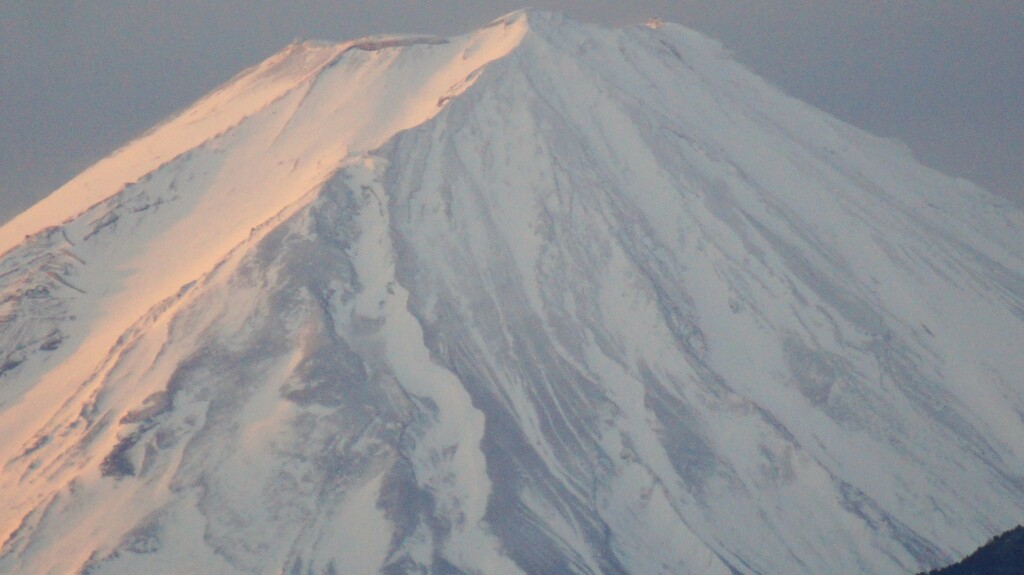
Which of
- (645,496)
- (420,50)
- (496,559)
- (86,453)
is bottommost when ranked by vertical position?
(86,453)

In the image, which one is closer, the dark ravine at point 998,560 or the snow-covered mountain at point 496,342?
the dark ravine at point 998,560

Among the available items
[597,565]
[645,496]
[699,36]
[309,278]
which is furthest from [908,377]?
[699,36]

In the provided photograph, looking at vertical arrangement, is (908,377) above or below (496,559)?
above

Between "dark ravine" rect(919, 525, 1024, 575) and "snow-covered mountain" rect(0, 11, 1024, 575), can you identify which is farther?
"snow-covered mountain" rect(0, 11, 1024, 575)

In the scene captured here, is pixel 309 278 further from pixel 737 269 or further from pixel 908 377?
pixel 908 377

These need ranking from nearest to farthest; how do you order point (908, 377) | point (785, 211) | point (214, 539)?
point (214, 539) → point (908, 377) → point (785, 211)

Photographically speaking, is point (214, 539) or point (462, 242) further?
point (462, 242)

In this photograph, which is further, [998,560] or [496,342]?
[496,342]

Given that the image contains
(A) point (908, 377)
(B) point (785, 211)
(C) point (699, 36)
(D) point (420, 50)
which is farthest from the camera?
(C) point (699, 36)
